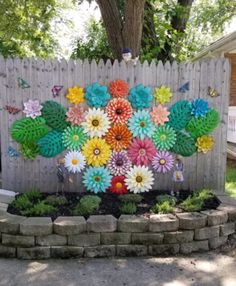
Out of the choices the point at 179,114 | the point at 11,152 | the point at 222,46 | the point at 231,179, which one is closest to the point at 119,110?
the point at 179,114

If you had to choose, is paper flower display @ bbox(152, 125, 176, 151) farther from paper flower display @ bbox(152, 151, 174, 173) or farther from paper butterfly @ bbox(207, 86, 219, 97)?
paper butterfly @ bbox(207, 86, 219, 97)

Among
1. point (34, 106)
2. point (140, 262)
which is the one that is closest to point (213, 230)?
point (140, 262)

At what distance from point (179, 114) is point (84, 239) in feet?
7.40

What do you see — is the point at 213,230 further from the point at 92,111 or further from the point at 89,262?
the point at 92,111

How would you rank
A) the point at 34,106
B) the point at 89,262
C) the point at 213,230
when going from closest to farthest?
the point at 89,262 → the point at 213,230 → the point at 34,106

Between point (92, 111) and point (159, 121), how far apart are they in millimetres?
920

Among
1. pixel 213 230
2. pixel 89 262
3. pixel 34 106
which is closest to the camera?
pixel 89 262

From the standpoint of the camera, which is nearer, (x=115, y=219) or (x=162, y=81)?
(x=115, y=219)

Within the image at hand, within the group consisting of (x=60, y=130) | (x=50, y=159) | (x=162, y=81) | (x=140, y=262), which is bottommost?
(x=140, y=262)

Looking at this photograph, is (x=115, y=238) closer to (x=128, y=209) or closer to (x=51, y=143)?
(x=128, y=209)

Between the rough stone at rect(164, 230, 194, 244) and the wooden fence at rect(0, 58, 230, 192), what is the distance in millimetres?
1373

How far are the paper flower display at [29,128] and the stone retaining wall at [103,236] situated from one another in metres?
1.26

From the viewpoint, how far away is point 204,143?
18.2 feet

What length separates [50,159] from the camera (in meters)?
5.40
